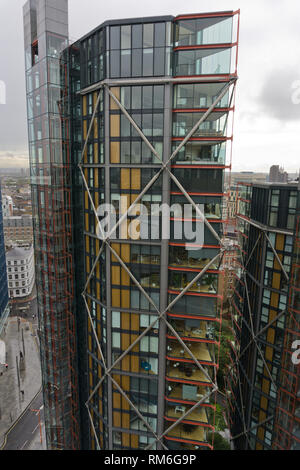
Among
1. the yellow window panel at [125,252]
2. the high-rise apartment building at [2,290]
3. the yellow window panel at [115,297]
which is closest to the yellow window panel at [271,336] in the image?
the yellow window panel at [115,297]

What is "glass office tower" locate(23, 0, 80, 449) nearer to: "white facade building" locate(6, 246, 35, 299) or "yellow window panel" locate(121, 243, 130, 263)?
"yellow window panel" locate(121, 243, 130, 263)

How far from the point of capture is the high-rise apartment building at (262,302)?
32.7 metres

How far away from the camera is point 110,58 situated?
22.5 metres

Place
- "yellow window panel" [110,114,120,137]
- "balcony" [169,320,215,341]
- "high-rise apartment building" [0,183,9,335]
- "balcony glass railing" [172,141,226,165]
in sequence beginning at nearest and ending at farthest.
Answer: "balcony glass railing" [172,141,226,165], "yellow window panel" [110,114,120,137], "balcony" [169,320,215,341], "high-rise apartment building" [0,183,9,335]

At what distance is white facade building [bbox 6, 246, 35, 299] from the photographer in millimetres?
93250

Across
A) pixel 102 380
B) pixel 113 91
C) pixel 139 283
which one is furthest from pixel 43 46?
pixel 102 380

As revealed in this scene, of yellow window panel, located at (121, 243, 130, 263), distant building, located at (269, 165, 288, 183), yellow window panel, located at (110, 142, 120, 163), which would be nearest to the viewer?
yellow window panel, located at (110, 142, 120, 163)

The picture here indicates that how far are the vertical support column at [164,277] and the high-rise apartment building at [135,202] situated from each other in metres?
0.09

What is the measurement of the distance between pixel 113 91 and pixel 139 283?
16.2m

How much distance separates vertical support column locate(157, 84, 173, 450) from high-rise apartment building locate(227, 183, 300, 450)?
39.4 feet

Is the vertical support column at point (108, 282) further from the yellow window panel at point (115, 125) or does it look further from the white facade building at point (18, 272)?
the white facade building at point (18, 272)

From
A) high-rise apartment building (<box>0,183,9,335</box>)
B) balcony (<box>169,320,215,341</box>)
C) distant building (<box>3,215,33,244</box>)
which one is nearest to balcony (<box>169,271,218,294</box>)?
balcony (<box>169,320,215,341</box>)

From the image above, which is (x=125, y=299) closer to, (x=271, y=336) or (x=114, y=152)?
(x=114, y=152)
